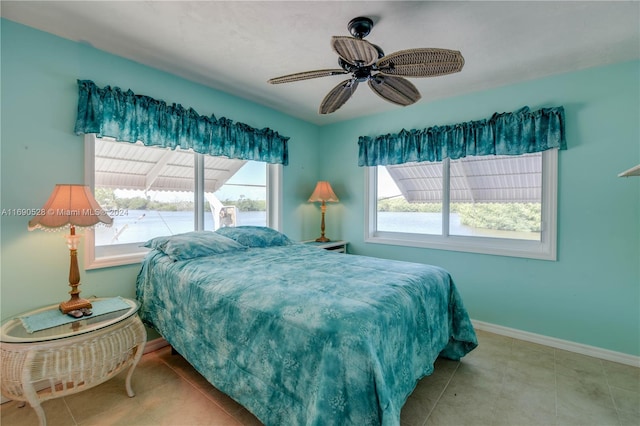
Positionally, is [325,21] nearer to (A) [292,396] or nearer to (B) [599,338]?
(A) [292,396]

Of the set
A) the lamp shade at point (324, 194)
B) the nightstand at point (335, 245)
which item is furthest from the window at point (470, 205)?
the lamp shade at point (324, 194)

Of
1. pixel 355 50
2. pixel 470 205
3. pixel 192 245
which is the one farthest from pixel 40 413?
pixel 470 205

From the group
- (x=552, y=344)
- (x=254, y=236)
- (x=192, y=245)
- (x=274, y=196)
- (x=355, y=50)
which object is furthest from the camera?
(x=274, y=196)

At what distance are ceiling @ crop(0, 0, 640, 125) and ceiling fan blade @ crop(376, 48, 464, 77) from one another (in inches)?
16.8

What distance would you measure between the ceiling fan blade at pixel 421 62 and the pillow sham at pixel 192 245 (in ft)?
6.13

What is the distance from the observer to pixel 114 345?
176cm

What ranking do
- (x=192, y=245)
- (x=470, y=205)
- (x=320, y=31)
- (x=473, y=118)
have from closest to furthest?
(x=320, y=31)
(x=192, y=245)
(x=473, y=118)
(x=470, y=205)

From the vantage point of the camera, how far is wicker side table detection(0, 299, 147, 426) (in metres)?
1.49

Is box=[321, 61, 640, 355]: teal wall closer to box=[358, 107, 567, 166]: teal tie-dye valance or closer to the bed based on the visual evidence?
box=[358, 107, 567, 166]: teal tie-dye valance

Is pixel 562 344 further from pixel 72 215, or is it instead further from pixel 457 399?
pixel 72 215

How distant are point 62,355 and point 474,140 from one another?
3672 millimetres

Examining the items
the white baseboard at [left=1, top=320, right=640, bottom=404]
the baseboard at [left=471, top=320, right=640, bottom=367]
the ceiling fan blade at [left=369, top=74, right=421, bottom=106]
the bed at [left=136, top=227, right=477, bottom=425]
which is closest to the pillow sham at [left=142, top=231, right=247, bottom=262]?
the bed at [left=136, top=227, right=477, bottom=425]

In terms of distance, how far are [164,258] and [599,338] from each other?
12.2 feet

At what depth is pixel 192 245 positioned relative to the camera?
2311mm
